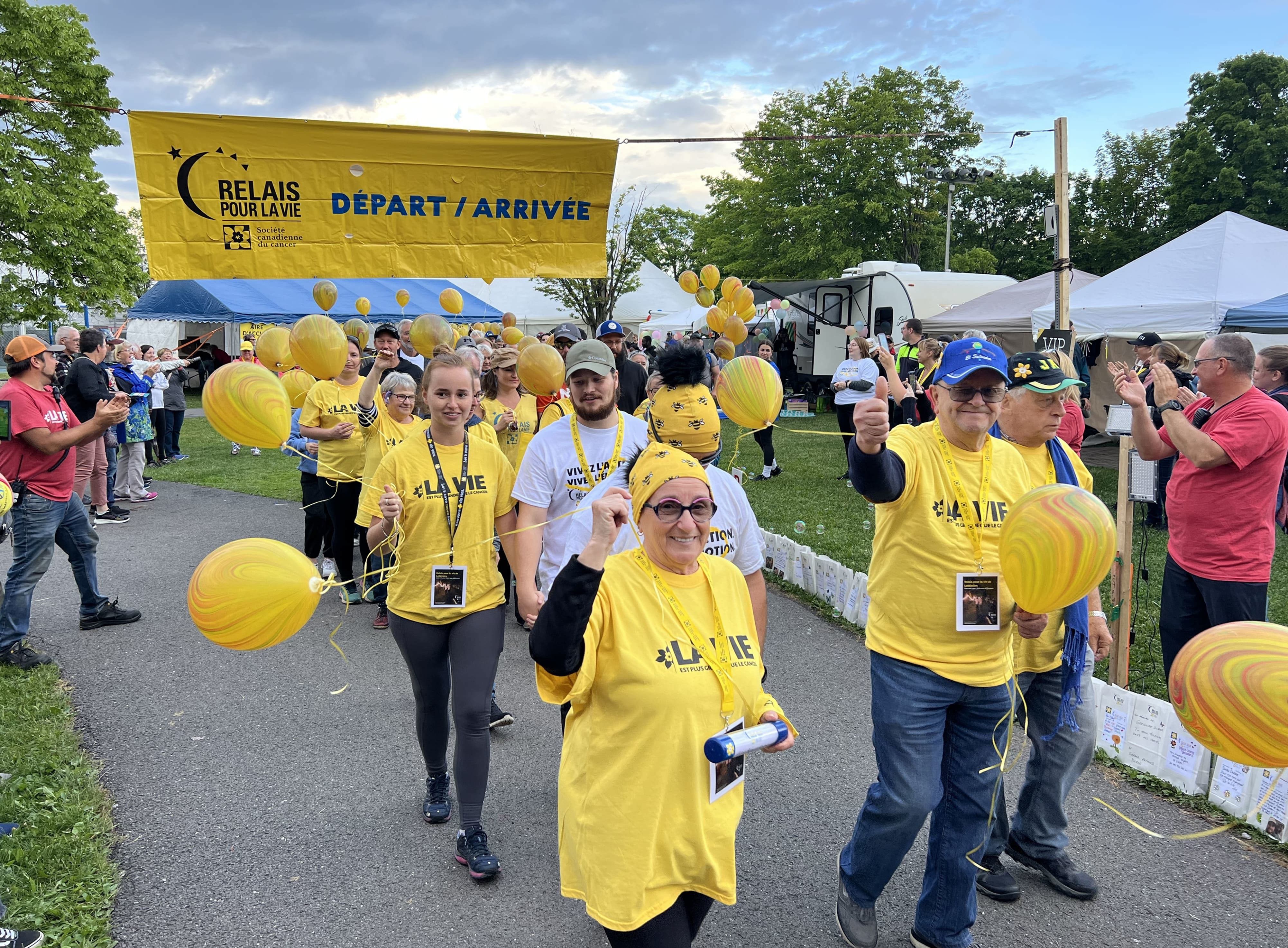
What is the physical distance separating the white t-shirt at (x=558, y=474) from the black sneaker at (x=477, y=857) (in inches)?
43.2

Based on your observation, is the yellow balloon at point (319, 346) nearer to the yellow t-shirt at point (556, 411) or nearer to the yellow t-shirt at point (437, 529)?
the yellow t-shirt at point (556, 411)

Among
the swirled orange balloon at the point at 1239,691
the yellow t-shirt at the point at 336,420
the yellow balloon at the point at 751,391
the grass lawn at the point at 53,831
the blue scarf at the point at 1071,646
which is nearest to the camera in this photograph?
the swirled orange balloon at the point at 1239,691

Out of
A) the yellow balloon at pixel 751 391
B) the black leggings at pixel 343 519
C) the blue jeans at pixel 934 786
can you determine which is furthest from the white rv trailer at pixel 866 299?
the blue jeans at pixel 934 786

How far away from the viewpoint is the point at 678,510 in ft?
7.22

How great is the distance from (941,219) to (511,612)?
3144cm

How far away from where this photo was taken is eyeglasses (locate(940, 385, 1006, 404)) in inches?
107

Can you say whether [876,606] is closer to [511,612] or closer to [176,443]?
[511,612]

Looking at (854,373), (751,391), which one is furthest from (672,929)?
(854,373)

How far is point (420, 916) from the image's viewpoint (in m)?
3.18

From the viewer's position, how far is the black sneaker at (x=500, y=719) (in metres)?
4.78

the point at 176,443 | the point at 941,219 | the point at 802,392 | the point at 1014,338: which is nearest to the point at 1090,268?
the point at 941,219

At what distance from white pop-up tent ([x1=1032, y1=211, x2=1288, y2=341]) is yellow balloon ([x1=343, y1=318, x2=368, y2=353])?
8.28 meters

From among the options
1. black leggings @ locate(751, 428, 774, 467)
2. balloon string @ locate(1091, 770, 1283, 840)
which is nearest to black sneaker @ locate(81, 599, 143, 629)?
balloon string @ locate(1091, 770, 1283, 840)

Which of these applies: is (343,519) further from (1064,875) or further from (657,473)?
(1064,875)
